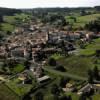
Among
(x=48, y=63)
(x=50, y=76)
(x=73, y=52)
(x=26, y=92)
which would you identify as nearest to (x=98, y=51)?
(x=73, y=52)

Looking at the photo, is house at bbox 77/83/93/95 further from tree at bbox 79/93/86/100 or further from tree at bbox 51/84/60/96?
tree at bbox 51/84/60/96

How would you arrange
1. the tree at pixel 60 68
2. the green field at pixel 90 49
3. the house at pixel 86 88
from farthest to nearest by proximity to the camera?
1. the green field at pixel 90 49
2. the tree at pixel 60 68
3. the house at pixel 86 88

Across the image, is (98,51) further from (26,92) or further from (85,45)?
(26,92)

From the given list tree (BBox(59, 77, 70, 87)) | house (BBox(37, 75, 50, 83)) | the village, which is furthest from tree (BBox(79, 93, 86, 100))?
house (BBox(37, 75, 50, 83))

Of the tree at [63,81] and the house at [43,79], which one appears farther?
the house at [43,79]

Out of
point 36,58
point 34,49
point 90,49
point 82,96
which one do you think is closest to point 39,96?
point 82,96

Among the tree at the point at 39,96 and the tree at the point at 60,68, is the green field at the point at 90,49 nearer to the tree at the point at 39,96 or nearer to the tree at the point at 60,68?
the tree at the point at 60,68

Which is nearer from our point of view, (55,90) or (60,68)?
(55,90)

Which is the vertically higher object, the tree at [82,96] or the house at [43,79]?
the tree at [82,96]

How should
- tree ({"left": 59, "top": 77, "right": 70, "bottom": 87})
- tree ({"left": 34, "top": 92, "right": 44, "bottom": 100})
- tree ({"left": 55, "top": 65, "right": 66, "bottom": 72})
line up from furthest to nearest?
tree ({"left": 55, "top": 65, "right": 66, "bottom": 72}) → tree ({"left": 59, "top": 77, "right": 70, "bottom": 87}) → tree ({"left": 34, "top": 92, "right": 44, "bottom": 100})

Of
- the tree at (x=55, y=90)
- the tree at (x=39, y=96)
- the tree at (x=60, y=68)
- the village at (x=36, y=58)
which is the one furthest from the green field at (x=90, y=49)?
the tree at (x=39, y=96)

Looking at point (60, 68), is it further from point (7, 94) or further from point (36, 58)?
point (7, 94)
